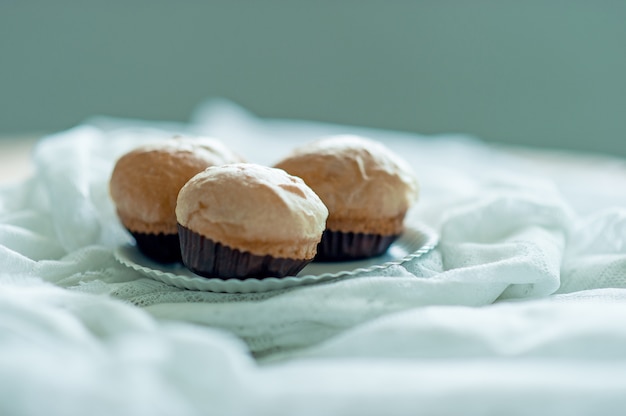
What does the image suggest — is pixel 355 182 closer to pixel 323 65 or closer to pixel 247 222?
pixel 247 222

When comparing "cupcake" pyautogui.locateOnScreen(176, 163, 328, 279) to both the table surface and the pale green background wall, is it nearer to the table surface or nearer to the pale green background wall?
the table surface

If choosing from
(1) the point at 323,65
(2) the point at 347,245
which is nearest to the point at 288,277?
(2) the point at 347,245

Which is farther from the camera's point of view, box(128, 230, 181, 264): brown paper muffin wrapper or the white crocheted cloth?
box(128, 230, 181, 264): brown paper muffin wrapper

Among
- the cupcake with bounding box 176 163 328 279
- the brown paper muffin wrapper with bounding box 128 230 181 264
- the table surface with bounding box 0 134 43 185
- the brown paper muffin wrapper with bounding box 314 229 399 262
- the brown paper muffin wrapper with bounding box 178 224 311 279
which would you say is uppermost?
the cupcake with bounding box 176 163 328 279

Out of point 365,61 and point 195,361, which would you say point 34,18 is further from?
point 195,361

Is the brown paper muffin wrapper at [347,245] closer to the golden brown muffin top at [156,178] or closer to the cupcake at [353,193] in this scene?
the cupcake at [353,193]

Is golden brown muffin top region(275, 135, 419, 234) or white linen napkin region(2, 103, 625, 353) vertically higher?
golden brown muffin top region(275, 135, 419, 234)

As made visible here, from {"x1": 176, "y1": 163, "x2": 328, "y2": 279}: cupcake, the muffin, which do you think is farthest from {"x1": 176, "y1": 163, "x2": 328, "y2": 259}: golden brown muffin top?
the muffin
